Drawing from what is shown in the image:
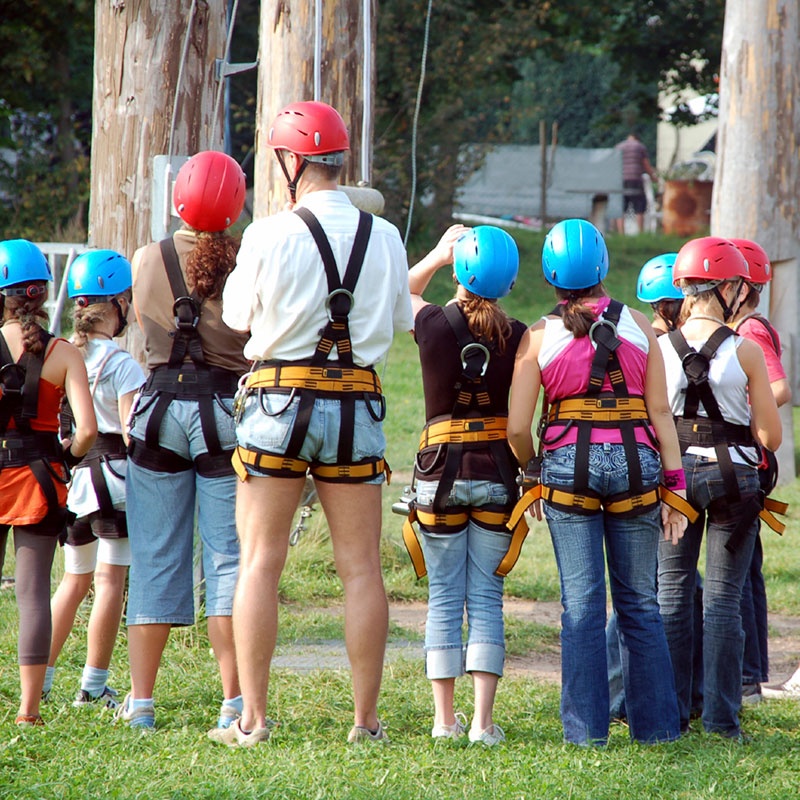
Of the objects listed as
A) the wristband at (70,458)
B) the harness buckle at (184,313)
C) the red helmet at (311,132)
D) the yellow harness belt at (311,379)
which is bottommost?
the wristband at (70,458)

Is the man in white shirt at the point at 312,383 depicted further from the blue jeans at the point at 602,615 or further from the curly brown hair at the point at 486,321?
the blue jeans at the point at 602,615

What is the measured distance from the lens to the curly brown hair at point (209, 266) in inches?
176

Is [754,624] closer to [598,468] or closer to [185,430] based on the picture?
[598,468]

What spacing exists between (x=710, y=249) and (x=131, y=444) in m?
2.32

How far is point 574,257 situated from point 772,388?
1.29 m

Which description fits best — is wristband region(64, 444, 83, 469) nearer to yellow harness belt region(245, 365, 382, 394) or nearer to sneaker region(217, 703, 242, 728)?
yellow harness belt region(245, 365, 382, 394)

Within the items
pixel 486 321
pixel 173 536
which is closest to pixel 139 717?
pixel 173 536

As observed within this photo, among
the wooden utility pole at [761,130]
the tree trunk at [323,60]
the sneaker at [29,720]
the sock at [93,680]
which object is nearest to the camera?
the sneaker at [29,720]

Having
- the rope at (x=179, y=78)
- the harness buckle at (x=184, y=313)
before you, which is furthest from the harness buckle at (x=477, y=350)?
the rope at (x=179, y=78)

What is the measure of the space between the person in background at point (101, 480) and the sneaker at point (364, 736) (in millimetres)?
1111

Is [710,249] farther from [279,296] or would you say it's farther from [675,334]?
[279,296]

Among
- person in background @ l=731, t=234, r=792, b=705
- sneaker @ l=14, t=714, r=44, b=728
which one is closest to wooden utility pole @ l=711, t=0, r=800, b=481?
person in background @ l=731, t=234, r=792, b=705

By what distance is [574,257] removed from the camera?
4418mm

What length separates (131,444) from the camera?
4555 millimetres
